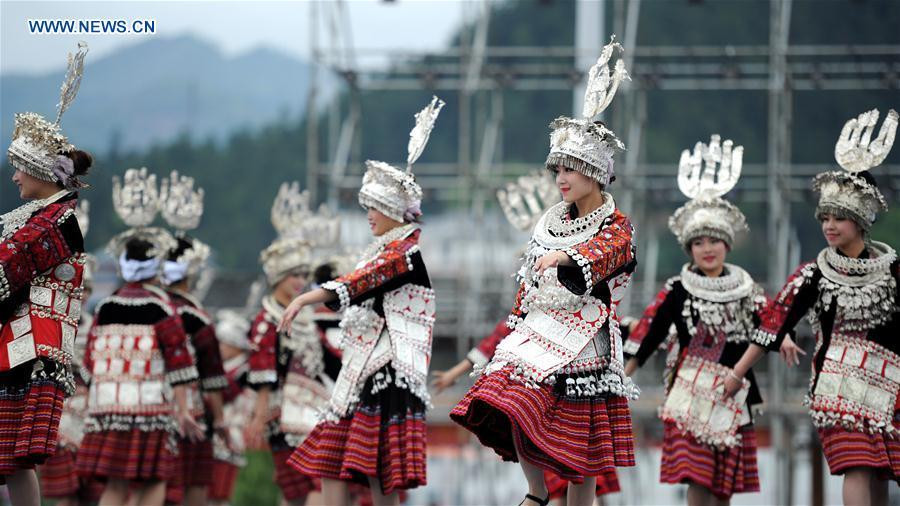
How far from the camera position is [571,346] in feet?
18.8

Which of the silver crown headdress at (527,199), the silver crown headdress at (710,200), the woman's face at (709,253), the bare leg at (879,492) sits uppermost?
the silver crown headdress at (527,199)

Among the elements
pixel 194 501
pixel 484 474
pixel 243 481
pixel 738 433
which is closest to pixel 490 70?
pixel 484 474

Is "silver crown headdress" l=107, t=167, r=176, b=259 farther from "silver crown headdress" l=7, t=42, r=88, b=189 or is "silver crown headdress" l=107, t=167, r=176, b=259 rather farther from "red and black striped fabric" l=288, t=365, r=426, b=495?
"red and black striped fabric" l=288, t=365, r=426, b=495

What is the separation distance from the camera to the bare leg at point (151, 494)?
317 inches

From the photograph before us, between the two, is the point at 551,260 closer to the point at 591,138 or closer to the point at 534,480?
the point at 591,138

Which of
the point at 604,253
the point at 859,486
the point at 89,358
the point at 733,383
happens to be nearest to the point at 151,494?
the point at 89,358

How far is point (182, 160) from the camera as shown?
2912cm

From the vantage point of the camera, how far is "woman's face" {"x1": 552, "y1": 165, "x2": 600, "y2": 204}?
19.2ft

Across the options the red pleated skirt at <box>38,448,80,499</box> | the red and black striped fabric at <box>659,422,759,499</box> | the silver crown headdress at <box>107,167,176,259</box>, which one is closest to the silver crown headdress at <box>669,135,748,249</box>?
the red and black striped fabric at <box>659,422,759,499</box>

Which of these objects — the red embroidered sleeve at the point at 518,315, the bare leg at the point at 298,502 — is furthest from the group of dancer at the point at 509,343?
the bare leg at the point at 298,502

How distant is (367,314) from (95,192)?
1739 cm

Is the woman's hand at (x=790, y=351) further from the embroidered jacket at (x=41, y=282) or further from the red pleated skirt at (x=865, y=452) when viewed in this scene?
the embroidered jacket at (x=41, y=282)

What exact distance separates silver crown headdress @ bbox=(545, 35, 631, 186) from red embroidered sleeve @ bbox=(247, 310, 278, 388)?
332 centimetres

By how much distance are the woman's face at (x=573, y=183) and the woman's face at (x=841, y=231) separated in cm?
128
